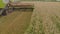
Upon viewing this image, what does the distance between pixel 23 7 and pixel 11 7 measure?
1.04ft

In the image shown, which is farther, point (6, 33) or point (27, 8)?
point (27, 8)

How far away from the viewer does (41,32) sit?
96cm

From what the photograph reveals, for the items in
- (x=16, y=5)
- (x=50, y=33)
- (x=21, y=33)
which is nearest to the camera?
(x=50, y=33)

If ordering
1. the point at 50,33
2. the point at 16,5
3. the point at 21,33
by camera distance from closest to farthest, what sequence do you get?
the point at 50,33
the point at 21,33
the point at 16,5

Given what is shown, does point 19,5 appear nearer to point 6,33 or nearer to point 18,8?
point 18,8

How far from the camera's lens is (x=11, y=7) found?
3279mm

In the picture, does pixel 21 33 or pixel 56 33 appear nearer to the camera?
pixel 56 33

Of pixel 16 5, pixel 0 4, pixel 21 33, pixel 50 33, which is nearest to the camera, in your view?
pixel 50 33

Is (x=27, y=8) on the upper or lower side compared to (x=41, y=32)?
lower

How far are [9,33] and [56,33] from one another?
1.50ft

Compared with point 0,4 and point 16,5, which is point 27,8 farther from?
point 0,4

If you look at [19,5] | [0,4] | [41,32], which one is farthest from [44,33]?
[0,4]

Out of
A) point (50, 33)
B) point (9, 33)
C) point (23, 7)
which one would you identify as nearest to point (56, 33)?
point (50, 33)

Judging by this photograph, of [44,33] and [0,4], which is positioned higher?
[44,33]
